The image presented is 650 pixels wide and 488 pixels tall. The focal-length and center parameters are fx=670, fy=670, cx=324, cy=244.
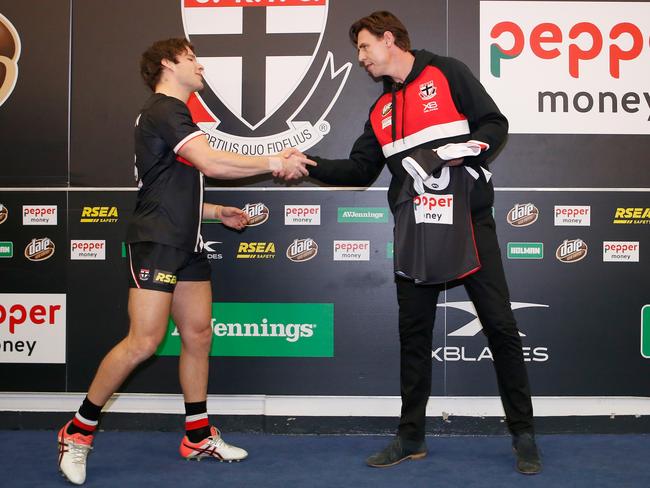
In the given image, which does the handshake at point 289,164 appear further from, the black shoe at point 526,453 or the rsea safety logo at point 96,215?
the black shoe at point 526,453

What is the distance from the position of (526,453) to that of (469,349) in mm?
728

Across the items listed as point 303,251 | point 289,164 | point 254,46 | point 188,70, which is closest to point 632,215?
point 303,251

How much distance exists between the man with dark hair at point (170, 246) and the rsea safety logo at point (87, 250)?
0.78 metres

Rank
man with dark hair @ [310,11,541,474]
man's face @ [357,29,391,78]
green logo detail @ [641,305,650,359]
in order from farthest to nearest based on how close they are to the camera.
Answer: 1. green logo detail @ [641,305,650,359]
2. man's face @ [357,29,391,78]
3. man with dark hair @ [310,11,541,474]

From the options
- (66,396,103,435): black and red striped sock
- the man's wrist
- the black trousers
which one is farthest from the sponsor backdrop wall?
(66,396,103,435): black and red striped sock

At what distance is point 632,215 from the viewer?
3.40 m

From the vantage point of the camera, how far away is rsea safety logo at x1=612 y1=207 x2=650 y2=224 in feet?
11.1

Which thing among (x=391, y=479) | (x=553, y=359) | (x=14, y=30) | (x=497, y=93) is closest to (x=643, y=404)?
(x=553, y=359)

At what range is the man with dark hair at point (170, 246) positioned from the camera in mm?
2707

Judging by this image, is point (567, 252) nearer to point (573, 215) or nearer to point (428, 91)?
point (573, 215)

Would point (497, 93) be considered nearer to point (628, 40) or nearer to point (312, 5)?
point (628, 40)

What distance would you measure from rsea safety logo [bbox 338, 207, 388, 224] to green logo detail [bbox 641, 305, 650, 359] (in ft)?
4.55

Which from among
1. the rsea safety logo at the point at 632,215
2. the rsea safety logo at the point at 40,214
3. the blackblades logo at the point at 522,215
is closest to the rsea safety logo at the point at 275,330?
the rsea safety logo at the point at 40,214

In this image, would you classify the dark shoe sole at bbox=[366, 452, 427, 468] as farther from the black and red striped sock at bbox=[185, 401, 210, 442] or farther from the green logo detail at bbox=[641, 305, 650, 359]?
the green logo detail at bbox=[641, 305, 650, 359]
